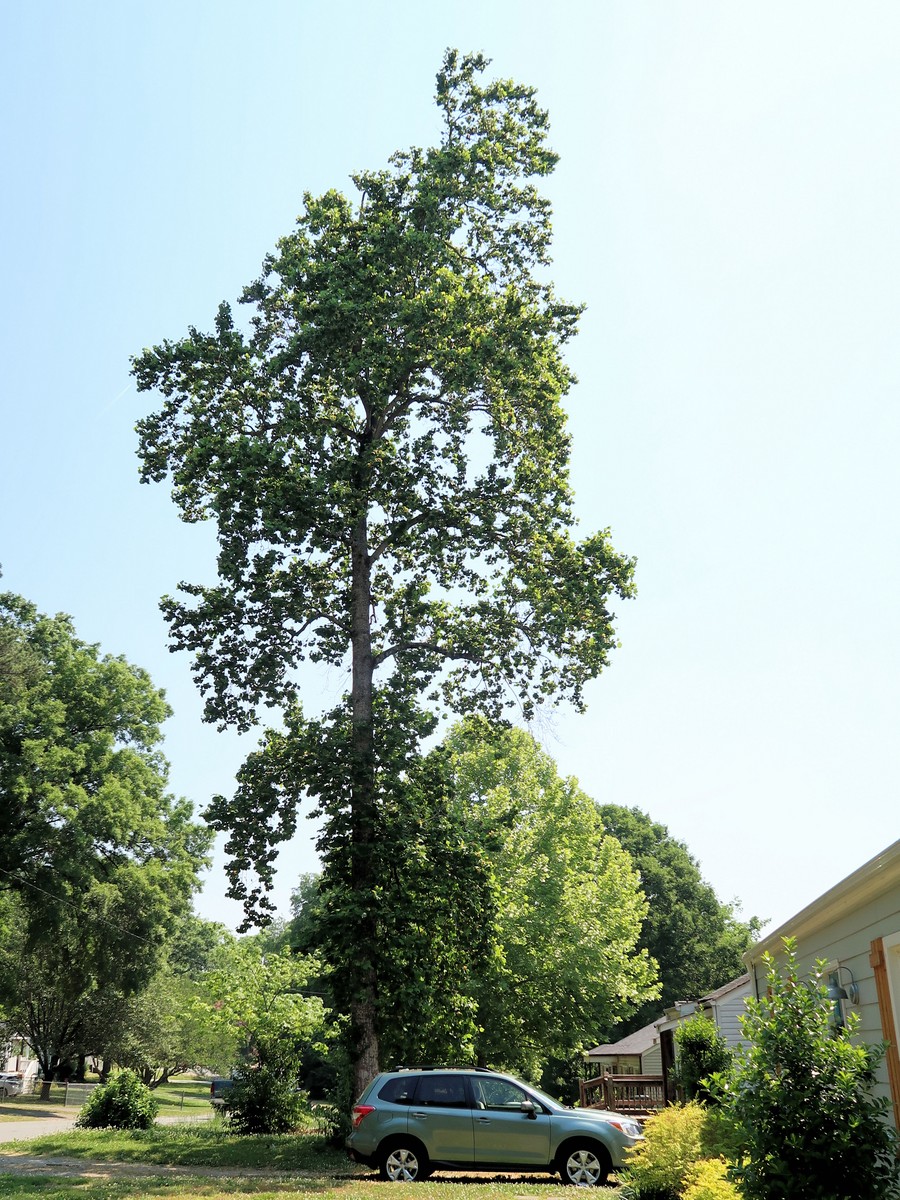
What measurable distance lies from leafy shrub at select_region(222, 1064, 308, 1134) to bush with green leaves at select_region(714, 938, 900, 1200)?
17864mm

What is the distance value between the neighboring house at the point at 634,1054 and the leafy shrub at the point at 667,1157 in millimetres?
22129

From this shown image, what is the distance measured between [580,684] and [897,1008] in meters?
13.0

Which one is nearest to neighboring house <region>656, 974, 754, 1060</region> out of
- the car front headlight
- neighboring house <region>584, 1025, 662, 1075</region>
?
neighboring house <region>584, 1025, 662, 1075</region>

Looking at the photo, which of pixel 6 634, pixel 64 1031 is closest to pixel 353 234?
pixel 6 634

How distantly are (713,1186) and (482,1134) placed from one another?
6163mm

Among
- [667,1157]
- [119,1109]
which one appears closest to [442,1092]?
[667,1157]

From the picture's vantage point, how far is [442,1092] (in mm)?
13414

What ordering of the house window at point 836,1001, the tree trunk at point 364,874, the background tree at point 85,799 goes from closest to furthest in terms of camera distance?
the house window at point 836,1001, the tree trunk at point 364,874, the background tree at point 85,799

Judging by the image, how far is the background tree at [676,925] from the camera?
172ft

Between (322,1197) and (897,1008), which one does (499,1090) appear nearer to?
(322,1197)

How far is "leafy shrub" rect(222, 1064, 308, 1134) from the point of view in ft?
72.0

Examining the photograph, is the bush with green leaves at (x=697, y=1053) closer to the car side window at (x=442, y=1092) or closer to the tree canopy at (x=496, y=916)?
the tree canopy at (x=496, y=916)

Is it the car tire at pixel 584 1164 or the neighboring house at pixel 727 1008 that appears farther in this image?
the neighboring house at pixel 727 1008

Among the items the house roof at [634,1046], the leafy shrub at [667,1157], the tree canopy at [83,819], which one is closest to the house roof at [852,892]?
the leafy shrub at [667,1157]
